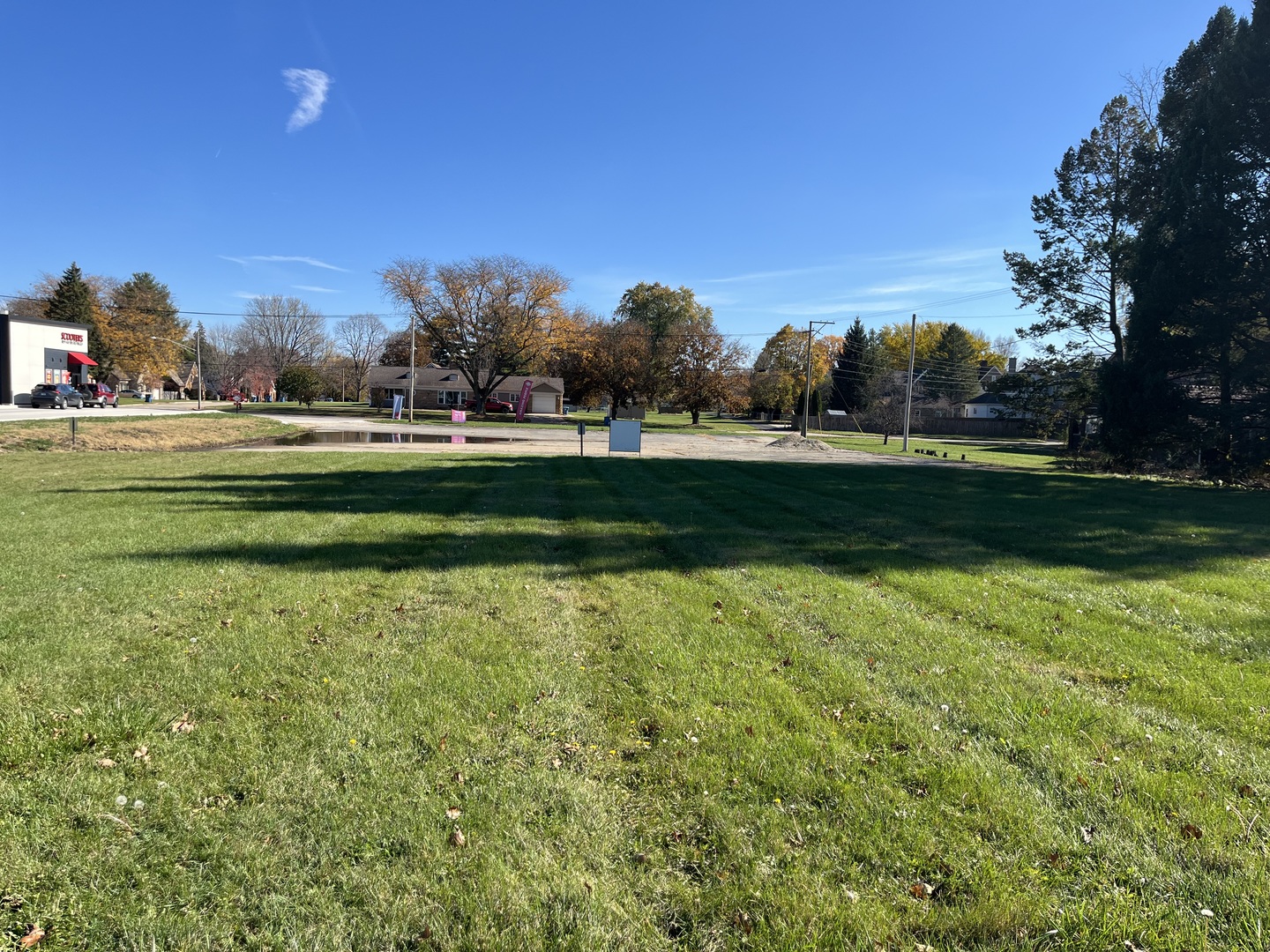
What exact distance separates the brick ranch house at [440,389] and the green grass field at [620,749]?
277 feet


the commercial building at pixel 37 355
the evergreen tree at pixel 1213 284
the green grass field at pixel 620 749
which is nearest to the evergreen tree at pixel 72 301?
the commercial building at pixel 37 355

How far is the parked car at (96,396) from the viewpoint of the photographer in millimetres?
51406

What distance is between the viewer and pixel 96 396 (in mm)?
53375

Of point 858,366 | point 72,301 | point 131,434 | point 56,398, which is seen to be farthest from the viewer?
point 858,366

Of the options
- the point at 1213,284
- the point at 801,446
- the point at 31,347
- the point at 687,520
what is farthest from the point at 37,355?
the point at 1213,284

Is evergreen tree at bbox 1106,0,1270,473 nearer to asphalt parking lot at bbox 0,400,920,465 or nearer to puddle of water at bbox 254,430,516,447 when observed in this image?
asphalt parking lot at bbox 0,400,920,465

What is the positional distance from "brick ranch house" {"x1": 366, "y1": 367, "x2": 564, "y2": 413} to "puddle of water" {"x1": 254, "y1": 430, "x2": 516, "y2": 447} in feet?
173

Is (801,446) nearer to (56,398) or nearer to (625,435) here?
(625,435)

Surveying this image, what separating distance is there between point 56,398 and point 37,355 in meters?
10.7

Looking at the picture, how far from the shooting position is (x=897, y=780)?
11.7 ft

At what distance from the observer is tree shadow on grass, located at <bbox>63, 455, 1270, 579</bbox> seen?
28.4 feet

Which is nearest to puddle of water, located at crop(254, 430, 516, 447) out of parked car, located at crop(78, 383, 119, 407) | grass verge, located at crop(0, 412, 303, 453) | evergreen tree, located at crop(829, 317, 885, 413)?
grass verge, located at crop(0, 412, 303, 453)

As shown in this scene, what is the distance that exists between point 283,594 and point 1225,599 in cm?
960

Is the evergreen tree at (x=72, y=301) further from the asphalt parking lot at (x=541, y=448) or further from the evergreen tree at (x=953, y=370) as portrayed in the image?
the evergreen tree at (x=953, y=370)
